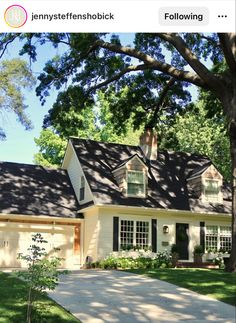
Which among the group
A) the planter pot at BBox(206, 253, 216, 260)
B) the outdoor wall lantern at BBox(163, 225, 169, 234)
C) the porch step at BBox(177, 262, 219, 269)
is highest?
the outdoor wall lantern at BBox(163, 225, 169, 234)

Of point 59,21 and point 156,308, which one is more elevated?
point 59,21

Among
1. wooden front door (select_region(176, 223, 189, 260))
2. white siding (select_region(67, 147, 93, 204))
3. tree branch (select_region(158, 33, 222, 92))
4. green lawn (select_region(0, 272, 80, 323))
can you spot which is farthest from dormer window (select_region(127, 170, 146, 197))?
green lawn (select_region(0, 272, 80, 323))

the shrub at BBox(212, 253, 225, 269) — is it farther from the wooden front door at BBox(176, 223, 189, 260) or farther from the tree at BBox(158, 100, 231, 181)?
the tree at BBox(158, 100, 231, 181)

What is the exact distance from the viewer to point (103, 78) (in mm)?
22719

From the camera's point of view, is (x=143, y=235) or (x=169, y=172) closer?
(x=143, y=235)

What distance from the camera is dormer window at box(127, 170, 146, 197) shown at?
2573 centimetres

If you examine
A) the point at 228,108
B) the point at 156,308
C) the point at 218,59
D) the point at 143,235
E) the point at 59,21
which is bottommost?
the point at 156,308

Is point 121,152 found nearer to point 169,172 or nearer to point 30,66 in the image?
point 169,172

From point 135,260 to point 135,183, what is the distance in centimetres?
451

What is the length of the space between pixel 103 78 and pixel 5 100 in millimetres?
8032

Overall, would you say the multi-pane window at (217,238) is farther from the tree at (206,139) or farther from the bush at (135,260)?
the tree at (206,139)

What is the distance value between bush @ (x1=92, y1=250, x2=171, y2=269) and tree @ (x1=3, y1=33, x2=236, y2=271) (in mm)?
5785

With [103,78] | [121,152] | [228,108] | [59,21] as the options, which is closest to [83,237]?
[121,152]

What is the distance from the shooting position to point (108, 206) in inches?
943
